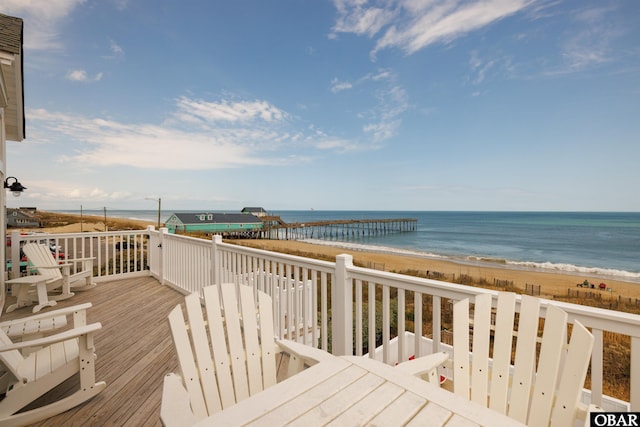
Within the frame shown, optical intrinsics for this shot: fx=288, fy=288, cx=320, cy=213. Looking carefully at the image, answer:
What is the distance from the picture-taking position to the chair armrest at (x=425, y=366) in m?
1.35

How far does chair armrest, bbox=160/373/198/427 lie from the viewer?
102 cm

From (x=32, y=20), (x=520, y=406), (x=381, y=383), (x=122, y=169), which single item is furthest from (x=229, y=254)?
(x=122, y=169)

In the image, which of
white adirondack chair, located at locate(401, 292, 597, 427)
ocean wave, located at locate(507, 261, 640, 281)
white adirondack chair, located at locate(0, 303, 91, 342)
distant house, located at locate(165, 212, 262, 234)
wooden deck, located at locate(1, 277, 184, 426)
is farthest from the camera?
distant house, located at locate(165, 212, 262, 234)

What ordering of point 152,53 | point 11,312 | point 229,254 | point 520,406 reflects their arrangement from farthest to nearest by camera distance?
point 152,53 → point 11,312 → point 229,254 → point 520,406

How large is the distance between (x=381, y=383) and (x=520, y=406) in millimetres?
801

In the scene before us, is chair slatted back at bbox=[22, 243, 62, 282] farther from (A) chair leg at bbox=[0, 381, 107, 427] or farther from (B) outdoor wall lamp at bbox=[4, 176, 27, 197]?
(A) chair leg at bbox=[0, 381, 107, 427]

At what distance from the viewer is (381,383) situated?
1161 millimetres

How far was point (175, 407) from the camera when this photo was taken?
1098mm

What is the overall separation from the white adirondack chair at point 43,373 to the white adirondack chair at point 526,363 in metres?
2.46

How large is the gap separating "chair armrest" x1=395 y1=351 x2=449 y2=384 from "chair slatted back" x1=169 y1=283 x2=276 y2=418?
814mm

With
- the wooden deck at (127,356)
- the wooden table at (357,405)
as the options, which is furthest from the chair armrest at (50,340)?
the wooden table at (357,405)

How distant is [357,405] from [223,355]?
3.04 ft

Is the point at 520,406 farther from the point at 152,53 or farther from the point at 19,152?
the point at 19,152

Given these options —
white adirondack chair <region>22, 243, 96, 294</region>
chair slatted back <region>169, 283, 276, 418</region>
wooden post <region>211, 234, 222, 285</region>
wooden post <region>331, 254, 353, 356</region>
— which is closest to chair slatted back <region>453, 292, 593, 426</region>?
wooden post <region>331, 254, 353, 356</region>
